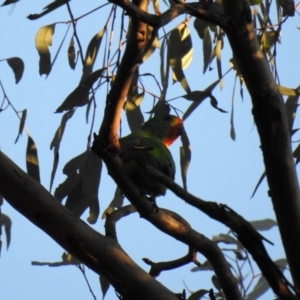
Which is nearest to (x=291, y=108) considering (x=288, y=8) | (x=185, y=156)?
(x=288, y=8)

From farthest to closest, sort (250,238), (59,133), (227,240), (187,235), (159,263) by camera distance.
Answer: (227,240) < (59,133) < (159,263) < (187,235) < (250,238)

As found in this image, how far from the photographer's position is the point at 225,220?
114cm

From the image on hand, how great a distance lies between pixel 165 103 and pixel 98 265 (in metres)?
0.60

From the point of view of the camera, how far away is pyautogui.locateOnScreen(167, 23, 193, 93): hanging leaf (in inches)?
79.9

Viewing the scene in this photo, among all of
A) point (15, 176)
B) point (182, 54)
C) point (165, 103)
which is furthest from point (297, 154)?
point (15, 176)

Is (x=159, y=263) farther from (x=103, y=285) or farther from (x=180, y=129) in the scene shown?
(x=180, y=129)

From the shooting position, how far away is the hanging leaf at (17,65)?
6.18 feet

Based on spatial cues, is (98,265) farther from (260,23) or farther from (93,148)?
(260,23)

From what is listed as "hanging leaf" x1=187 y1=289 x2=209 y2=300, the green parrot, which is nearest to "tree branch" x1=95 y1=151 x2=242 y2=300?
the green parrot

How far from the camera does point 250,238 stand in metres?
1.15

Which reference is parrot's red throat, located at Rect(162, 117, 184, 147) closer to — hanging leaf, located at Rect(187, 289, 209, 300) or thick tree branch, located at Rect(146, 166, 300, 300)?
hanging leaf, located at Rect(187, 289, 209, 300)

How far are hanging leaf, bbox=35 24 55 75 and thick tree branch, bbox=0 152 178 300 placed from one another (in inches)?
21.7

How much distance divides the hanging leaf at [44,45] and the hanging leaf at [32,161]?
0.69ft

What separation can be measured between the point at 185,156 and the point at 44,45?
21.6 inches
